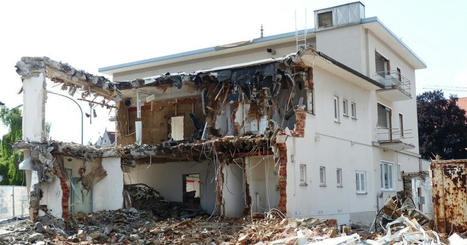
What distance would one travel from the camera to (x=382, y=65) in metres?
32.6

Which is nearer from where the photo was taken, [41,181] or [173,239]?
[173,239]

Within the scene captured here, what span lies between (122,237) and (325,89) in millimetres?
11610

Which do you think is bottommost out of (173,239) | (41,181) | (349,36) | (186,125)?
(173,239)

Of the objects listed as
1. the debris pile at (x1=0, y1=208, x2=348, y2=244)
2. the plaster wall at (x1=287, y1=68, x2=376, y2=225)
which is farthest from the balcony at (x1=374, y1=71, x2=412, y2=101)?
the debris pile at (x1=0, y1=208, x2=348, y2=244)

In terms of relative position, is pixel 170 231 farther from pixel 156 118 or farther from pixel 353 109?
pixel 353 109

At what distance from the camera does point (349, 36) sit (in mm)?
29859

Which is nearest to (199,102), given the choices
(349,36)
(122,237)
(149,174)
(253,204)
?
(149,174)

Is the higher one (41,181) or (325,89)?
(325,89)

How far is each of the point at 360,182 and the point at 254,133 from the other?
670cm

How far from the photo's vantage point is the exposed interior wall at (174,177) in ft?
88.1

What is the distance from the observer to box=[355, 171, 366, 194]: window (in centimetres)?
2731

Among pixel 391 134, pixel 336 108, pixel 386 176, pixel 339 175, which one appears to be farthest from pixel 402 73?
pixel 339 175

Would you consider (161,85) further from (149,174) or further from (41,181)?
(41,181)

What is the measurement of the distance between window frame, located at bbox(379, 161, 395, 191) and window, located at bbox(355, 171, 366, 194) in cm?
218
